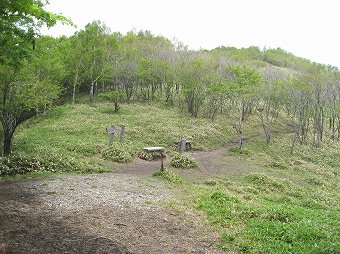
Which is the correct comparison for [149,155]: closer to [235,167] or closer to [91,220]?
[235,167]

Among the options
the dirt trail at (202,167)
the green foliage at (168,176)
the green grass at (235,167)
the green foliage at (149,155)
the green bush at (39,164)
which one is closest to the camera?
the green grass at (235,167)

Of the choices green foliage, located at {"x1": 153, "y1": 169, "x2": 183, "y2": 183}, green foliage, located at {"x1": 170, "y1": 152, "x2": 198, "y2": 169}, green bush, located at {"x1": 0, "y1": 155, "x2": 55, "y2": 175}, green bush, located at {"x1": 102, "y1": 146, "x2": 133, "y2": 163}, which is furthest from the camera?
green foliage, located at {"x1": 170, "y1": 152, "x2": 198, "y2": 169}

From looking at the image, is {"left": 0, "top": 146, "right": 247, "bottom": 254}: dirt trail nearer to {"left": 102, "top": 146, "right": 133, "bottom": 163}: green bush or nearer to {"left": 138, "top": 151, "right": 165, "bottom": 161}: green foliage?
{"left": 102, "top": 146, "right": 133, "bottom": 163}: green bush

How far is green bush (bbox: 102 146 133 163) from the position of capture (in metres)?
18.2

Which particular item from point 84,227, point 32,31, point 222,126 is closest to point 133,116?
point 222,126

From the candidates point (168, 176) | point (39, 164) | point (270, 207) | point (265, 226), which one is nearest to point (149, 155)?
point (168, 176)

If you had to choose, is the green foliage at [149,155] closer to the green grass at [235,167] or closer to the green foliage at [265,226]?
the green grass at [235,167]

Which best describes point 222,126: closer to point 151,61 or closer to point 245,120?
point 245,120

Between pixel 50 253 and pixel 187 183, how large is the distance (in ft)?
31.0

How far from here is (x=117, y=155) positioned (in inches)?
736

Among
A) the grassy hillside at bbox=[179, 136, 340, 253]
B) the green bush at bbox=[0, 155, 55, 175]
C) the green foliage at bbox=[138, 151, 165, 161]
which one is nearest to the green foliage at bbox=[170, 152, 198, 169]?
the green foliage at bbox=[138, 151, 165, 161]

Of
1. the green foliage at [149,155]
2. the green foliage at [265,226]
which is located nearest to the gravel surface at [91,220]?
the green foliage at [265,226]

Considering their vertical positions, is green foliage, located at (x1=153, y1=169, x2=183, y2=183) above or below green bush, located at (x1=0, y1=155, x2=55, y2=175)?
below

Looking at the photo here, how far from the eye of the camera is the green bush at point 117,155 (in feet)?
59.8
